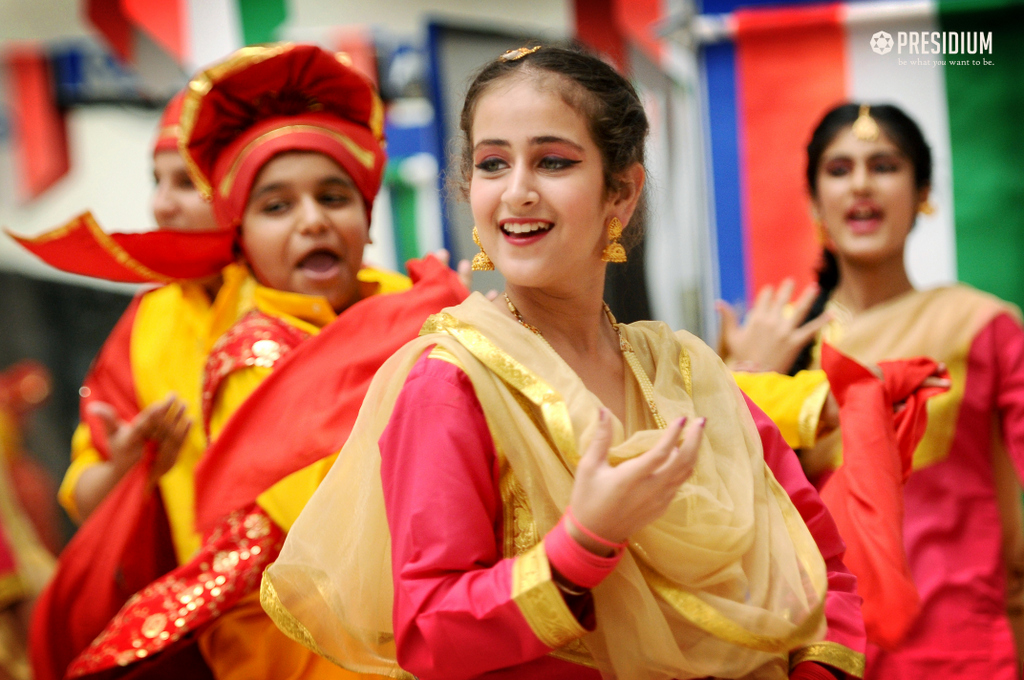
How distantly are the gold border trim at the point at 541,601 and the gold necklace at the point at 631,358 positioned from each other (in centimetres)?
29

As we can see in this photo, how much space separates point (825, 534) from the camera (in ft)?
4.61

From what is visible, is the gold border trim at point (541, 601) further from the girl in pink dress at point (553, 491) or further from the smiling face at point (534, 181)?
the smiling face at point (534, 181)

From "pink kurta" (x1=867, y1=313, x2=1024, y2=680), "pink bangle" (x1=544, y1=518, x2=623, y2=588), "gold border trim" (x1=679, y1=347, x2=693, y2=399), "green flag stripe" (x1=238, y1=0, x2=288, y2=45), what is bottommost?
"pink kurta" (x1=867, y1=313, x2=1024, y2=680)

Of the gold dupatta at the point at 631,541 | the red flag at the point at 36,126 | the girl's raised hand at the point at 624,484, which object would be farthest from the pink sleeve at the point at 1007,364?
the red flag at the point at 36,126

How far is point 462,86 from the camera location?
55.2 inches

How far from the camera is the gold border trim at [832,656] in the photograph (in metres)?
1.29

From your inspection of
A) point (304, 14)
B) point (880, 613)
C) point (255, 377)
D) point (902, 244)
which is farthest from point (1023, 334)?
point (304, 14)

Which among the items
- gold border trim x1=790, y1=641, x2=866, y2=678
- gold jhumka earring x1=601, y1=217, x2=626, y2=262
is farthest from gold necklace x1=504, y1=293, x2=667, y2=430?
gold border trim x1=790, y1=641, x2=866, y2=678

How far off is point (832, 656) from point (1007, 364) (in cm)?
130

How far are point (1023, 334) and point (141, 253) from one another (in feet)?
6.57

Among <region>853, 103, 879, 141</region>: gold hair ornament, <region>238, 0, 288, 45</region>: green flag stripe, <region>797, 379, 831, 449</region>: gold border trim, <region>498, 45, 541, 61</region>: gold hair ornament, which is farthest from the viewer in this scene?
<region>238, 0, 288, 45</region>: green flag stripe

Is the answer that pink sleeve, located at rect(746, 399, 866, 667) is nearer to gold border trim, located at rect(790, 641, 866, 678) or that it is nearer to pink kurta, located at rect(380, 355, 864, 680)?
gold border trim, located at rect(790, 641, 866, 678)

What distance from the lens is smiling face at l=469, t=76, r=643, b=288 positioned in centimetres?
120

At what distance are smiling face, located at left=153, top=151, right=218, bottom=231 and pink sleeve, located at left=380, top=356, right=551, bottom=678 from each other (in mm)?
1634
